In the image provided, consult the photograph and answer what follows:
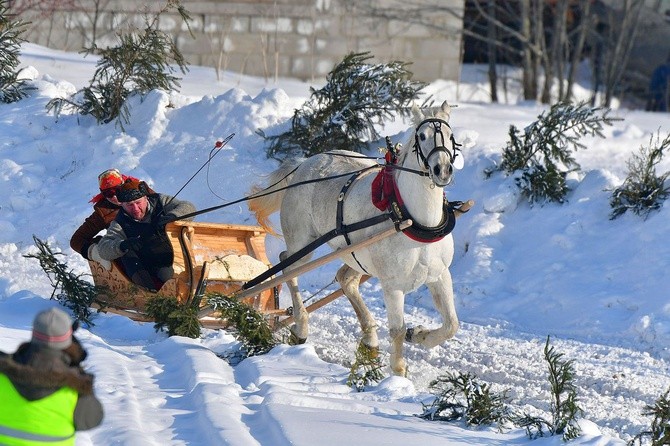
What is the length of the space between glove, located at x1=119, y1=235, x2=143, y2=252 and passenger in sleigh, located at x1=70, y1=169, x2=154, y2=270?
43 centimetres

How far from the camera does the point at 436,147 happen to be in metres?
7.48

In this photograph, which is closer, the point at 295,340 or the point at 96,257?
the point at 295,340

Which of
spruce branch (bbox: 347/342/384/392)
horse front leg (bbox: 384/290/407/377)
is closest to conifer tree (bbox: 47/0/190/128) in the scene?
horse front leg (bbox: 384/290/407/377)

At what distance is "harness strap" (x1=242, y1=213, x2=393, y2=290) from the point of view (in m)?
8.12

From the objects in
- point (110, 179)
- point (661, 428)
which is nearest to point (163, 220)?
point (110, 179)

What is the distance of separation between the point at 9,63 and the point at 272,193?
275 inches

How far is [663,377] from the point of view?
28.2ft

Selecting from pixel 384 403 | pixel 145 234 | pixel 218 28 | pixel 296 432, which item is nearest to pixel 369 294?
pixel 145 234

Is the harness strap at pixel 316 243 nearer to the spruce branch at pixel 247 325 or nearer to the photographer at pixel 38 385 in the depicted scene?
the spruce branch at pixel 247 325

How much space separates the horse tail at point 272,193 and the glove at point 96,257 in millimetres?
1230

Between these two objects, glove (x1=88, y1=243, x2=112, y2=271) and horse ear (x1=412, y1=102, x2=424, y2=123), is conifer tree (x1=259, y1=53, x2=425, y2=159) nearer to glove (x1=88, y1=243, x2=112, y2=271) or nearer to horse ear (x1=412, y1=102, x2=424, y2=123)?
glove (x1=88, y1=243, x2=112, y2=271)

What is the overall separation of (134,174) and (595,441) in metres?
8.65

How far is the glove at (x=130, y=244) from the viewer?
9180 mm

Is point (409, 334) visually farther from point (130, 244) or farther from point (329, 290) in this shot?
point (329, 290)
